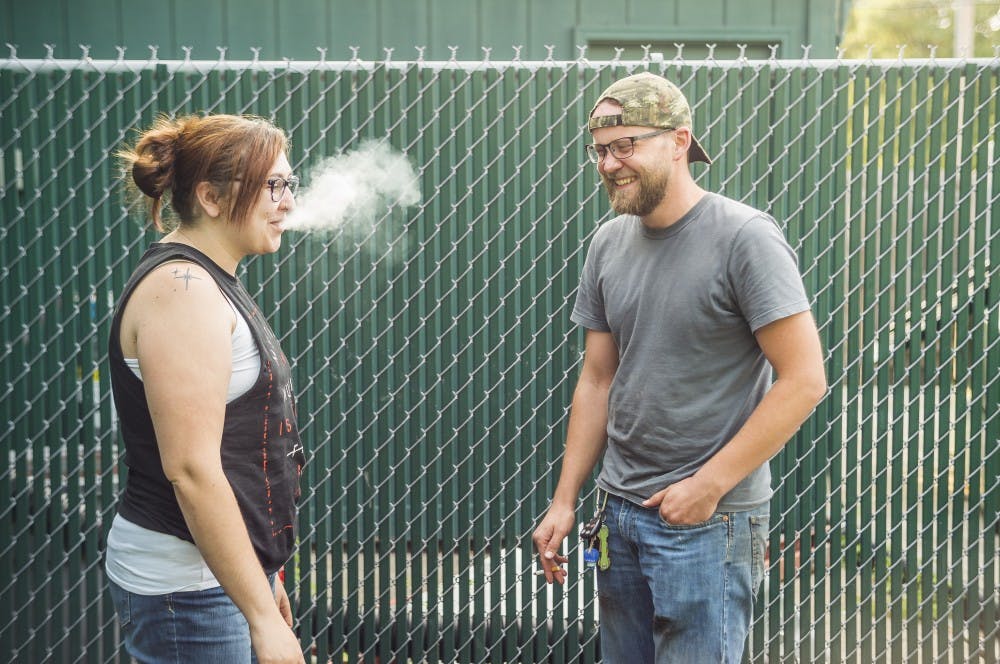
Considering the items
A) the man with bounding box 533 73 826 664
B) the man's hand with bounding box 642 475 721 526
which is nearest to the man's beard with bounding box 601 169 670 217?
the man with bounding box 533 73 826 664

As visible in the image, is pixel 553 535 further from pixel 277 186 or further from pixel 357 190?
pixel 357 190

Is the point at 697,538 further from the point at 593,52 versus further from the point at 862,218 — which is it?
the point at 593,52

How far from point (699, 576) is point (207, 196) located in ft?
5.35

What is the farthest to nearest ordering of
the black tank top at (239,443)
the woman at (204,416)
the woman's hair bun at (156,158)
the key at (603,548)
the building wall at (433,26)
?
1. the building wall at (433,26)
2. the key at (603,548)
3. the woman's hair bun at (156,158)
4. the black tank top at (239,443)
5. the woman at (204,416)

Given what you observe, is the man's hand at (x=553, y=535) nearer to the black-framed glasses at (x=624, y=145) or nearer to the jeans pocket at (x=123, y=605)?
the black-framed glasses at (x=624, y=145)

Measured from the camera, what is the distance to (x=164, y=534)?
203cm

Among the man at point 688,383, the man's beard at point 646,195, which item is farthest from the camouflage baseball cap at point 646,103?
the man's beard at point 646,195

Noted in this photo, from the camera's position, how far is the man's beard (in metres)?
2.61

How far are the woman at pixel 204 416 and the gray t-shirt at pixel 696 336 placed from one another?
1004mm

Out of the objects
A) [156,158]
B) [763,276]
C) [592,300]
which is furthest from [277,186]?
[763,276]

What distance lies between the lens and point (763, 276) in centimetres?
241

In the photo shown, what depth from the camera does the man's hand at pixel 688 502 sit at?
97.0 inches

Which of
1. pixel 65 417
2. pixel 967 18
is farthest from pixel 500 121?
pixel 967 18

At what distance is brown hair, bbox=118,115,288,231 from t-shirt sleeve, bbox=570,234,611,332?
115cm
